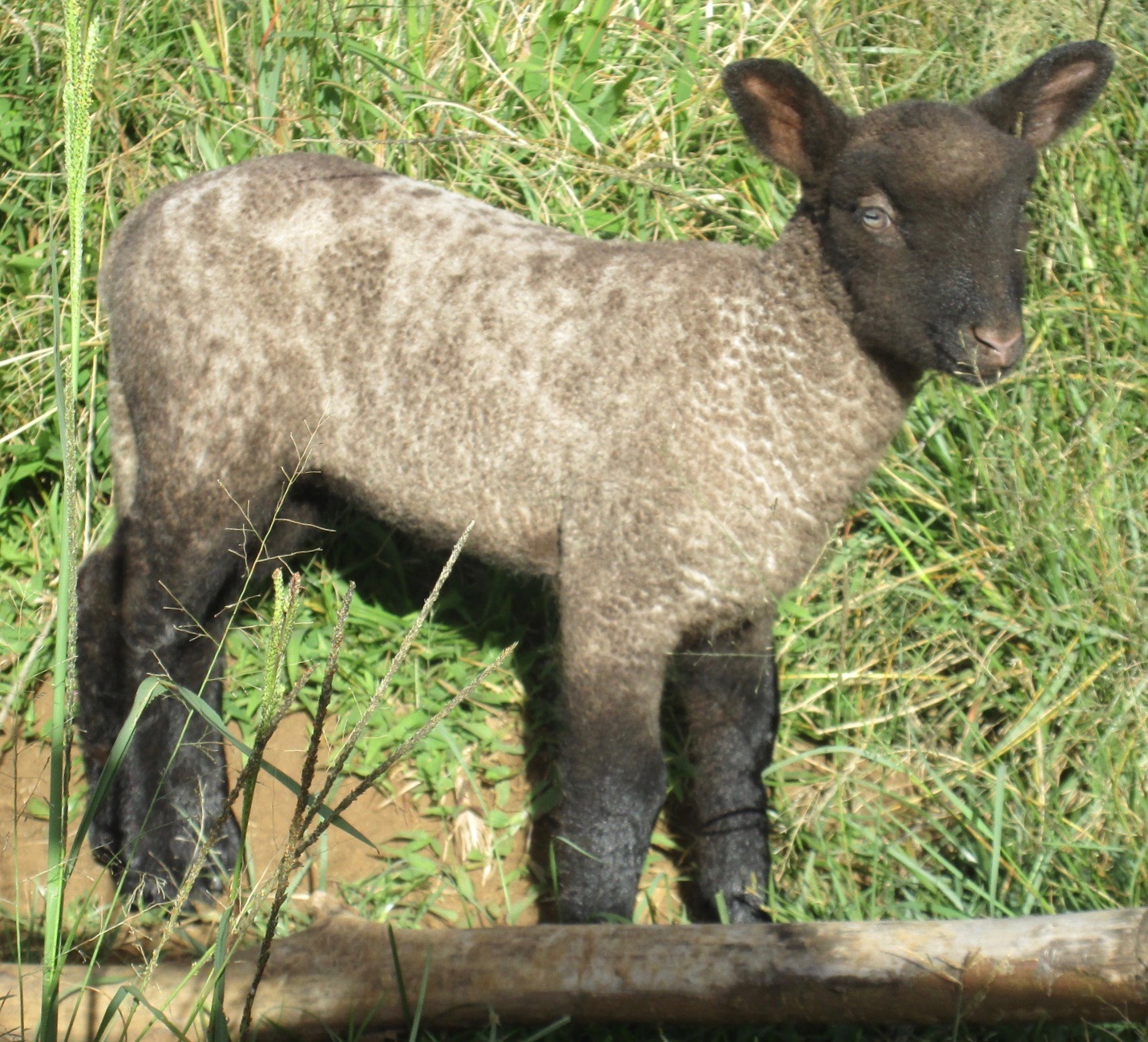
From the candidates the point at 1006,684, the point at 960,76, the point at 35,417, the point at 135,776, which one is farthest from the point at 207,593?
the point at 960,76

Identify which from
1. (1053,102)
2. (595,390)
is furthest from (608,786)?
(1053,102)

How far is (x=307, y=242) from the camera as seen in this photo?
3557 mm

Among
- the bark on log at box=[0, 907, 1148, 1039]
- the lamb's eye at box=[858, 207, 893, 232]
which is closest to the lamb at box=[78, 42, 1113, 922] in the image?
the lamb's eye at box=[858, 207, 893, 232]

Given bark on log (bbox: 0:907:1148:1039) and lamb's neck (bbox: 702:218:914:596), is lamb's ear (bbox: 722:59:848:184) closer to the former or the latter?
lamb's neck (bbox: 702:218:914:596)

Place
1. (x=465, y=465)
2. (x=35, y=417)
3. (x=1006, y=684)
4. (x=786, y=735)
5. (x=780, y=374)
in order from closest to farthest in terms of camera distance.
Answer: (x=780, y=374), (x=465, y=465), (x=1006, y=684), (x=786, y=735), (x=35, y=417)

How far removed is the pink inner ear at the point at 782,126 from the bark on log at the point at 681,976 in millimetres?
1865

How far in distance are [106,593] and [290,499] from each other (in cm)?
61

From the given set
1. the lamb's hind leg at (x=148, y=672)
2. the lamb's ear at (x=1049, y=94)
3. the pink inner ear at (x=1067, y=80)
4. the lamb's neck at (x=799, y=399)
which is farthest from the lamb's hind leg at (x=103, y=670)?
the pink inner ear at (x=1067, y=80)

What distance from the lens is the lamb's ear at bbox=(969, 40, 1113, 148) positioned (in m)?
3.20

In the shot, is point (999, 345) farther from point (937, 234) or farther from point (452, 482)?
point (452, 482)

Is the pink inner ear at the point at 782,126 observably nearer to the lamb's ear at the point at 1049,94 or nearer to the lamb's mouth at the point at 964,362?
the lamb's ear at the point at 1049,94

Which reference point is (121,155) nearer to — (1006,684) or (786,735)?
(786,735)

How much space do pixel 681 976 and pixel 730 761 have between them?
4.76 ft

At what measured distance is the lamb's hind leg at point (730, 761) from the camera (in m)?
3.69
